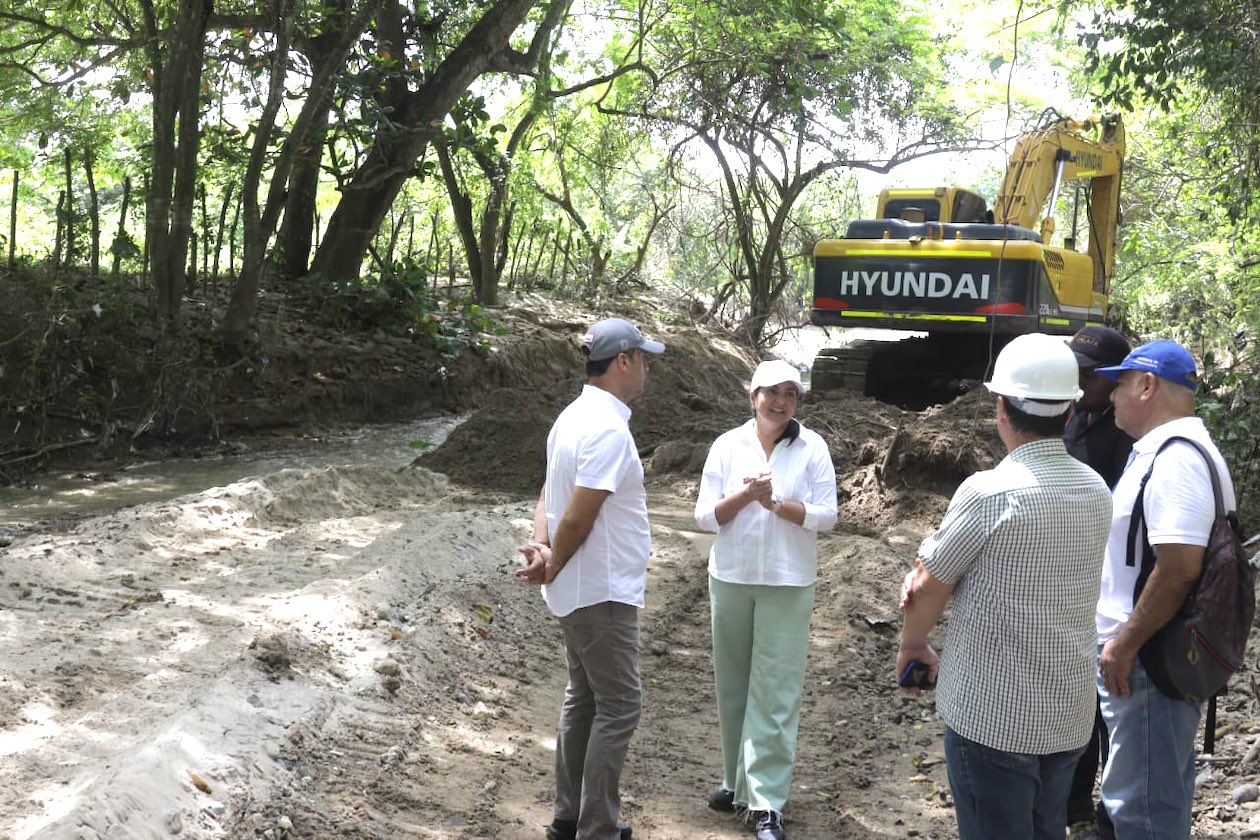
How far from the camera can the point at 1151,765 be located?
332 centimetres

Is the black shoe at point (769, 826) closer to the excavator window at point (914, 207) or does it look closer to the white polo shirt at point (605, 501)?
the white polo shirt at point (605, 501)

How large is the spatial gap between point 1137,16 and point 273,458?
357 inches

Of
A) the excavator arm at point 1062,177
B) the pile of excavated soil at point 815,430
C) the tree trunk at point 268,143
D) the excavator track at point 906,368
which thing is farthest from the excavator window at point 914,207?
the tree trunk at point 268,143

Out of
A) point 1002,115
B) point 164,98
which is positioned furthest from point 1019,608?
point 1002,115

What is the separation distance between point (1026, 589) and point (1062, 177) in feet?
41.5

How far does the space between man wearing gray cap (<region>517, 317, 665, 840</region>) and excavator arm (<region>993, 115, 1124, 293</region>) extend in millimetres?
10594

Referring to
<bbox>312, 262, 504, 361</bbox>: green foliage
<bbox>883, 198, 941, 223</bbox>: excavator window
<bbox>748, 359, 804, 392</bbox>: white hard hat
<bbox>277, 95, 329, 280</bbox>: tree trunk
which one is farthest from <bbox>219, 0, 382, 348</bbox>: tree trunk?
<bbox>748, 359, 804, 392</bbox>: white hard hat

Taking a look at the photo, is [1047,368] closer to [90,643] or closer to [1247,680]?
[1247,680]

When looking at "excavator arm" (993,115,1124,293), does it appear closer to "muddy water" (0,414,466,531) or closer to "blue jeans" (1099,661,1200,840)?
"muddy water" (0,414,466,531)

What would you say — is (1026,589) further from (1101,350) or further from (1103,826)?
(1101,350)

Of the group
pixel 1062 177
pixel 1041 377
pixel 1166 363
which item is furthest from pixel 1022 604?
pixel 1062 177

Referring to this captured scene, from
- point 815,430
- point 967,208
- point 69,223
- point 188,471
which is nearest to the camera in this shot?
point 188,471

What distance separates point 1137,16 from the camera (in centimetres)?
911

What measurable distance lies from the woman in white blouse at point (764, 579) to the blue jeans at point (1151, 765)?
1.31m
